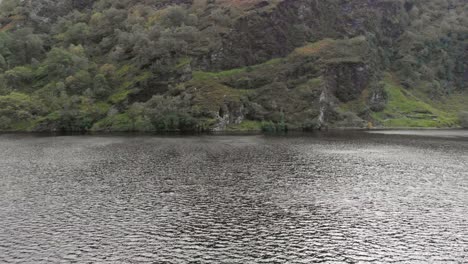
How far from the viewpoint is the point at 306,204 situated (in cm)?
6097

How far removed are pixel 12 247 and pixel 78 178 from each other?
3853 centimetres

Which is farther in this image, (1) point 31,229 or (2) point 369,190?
(2) point 369,190

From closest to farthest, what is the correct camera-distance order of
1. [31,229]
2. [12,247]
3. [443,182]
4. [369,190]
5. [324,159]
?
[12,247] → [31,229] → [369,190] → [443,182] → [324,159]

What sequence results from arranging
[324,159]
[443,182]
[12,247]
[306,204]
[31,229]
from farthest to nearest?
[324,159] < [443,182] < [306,204] < [31,229] < [12,247]

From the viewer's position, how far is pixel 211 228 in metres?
49.6

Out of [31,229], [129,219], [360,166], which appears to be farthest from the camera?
[360,166]

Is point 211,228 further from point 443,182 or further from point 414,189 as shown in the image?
point 443,182

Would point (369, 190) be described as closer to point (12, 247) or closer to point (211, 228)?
point (211, 228)

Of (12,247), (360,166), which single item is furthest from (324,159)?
(12,247)

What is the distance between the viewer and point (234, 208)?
58.6m

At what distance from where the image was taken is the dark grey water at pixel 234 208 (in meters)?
42.0

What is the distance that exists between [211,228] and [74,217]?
19.0 metres

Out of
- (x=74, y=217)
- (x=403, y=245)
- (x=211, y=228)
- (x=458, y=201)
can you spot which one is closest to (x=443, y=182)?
(x=458, y=201)

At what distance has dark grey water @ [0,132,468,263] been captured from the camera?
4200 cm
